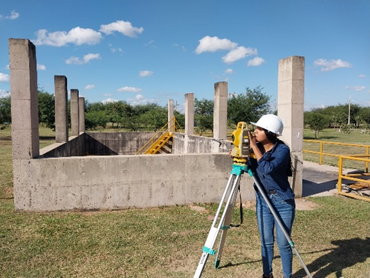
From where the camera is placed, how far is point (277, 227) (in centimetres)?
298

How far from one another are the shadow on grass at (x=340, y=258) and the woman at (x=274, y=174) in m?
1.01

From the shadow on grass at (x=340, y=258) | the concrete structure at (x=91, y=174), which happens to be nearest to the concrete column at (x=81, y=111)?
the concrete structure at (x=91, y=174)

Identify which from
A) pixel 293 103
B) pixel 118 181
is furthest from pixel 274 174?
pixel 293 103

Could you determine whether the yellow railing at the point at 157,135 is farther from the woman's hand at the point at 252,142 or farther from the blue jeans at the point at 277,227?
the woman's hand at the point at 252,142

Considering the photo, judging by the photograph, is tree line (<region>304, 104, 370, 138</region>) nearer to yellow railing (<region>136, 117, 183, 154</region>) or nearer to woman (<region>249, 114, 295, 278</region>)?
yellow railing (<region>136, 117, 183, 154</region>)

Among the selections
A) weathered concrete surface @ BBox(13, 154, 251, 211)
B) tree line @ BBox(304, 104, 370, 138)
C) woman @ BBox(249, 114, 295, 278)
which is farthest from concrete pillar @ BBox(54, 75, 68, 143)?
tree line @ BBox(304, 104, 370, 138)

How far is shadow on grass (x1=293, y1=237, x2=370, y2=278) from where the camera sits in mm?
3734

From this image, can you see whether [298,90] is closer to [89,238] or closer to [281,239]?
[281,239]

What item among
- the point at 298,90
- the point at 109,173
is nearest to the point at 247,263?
the point at 109,173

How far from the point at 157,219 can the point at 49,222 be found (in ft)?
6.49

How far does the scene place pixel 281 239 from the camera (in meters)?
2.94

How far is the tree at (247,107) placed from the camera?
97.8 feet

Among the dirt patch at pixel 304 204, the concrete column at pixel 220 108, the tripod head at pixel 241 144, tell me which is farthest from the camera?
the concrete column at pixel 220 108

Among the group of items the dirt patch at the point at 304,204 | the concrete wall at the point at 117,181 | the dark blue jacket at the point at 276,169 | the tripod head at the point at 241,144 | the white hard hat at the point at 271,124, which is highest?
the white hard hat at the point at 271,124
